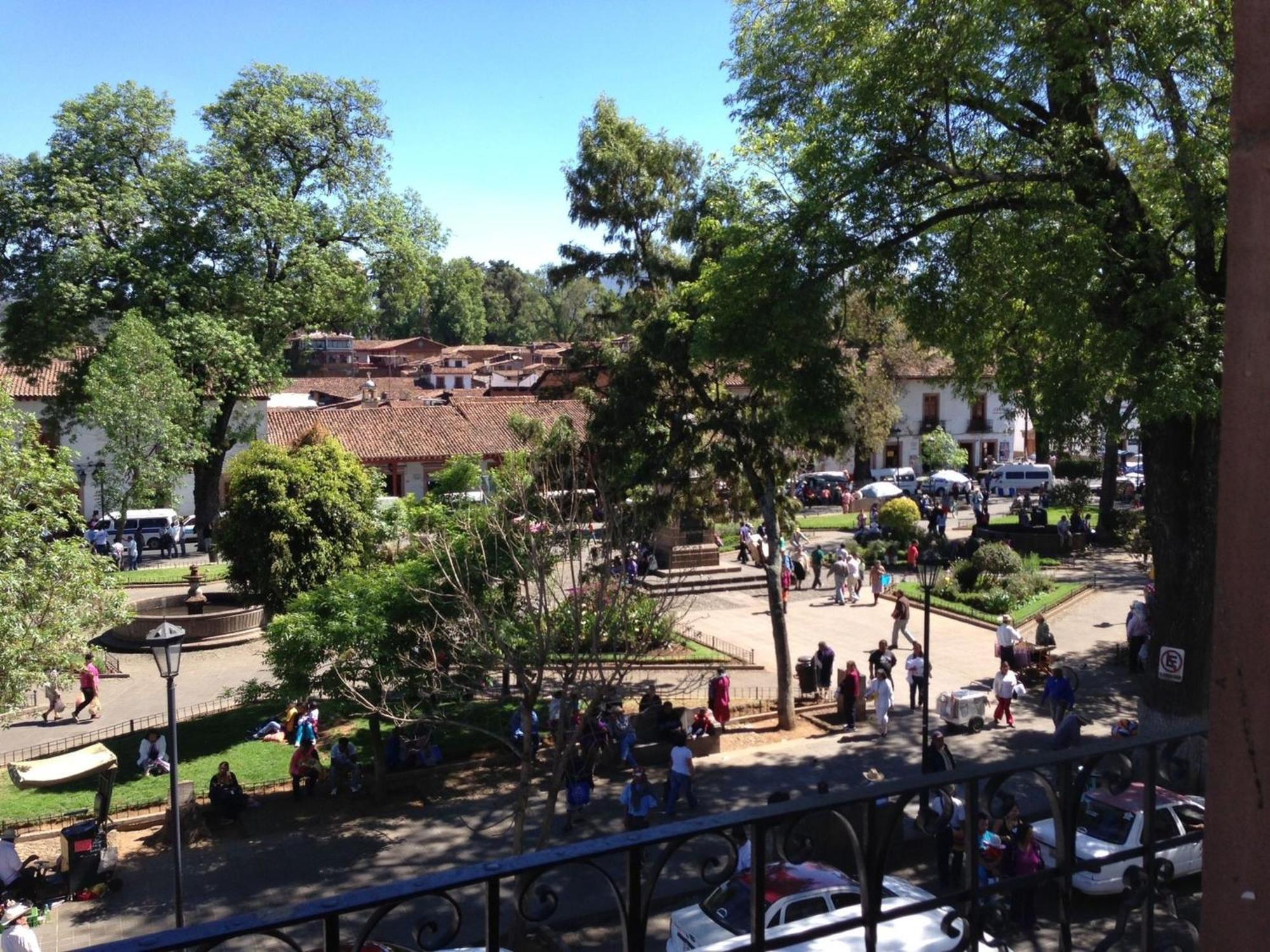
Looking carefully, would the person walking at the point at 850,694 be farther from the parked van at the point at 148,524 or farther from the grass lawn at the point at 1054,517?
the parked van at the point at 148,524

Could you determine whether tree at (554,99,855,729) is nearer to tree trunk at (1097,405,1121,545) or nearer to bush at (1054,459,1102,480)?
tree trunk at (1097,405,1121,545)

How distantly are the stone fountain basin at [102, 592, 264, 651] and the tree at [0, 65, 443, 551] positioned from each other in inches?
327

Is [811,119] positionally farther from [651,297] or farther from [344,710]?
[344,710]

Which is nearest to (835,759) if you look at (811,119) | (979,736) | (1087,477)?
(979,736)

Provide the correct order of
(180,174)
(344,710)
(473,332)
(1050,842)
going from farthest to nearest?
(473,332) → (180,174) → (344,710) → (1050,842)

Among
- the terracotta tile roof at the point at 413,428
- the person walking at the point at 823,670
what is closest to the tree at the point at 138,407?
the terracotta tile roof at the point at 413,428

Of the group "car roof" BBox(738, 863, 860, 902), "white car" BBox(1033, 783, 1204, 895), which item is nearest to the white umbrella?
"white car" BBox(1033, 783, 1204, 895)

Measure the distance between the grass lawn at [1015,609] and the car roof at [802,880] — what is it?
1829cm

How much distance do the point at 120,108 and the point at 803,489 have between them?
2739cm

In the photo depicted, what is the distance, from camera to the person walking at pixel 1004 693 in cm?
1745

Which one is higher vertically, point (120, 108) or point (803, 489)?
point (120, 108)

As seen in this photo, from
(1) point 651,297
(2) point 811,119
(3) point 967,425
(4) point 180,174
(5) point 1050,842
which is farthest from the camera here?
(3) point 967,425

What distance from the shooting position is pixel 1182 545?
12.4 metres

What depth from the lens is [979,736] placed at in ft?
57.1
